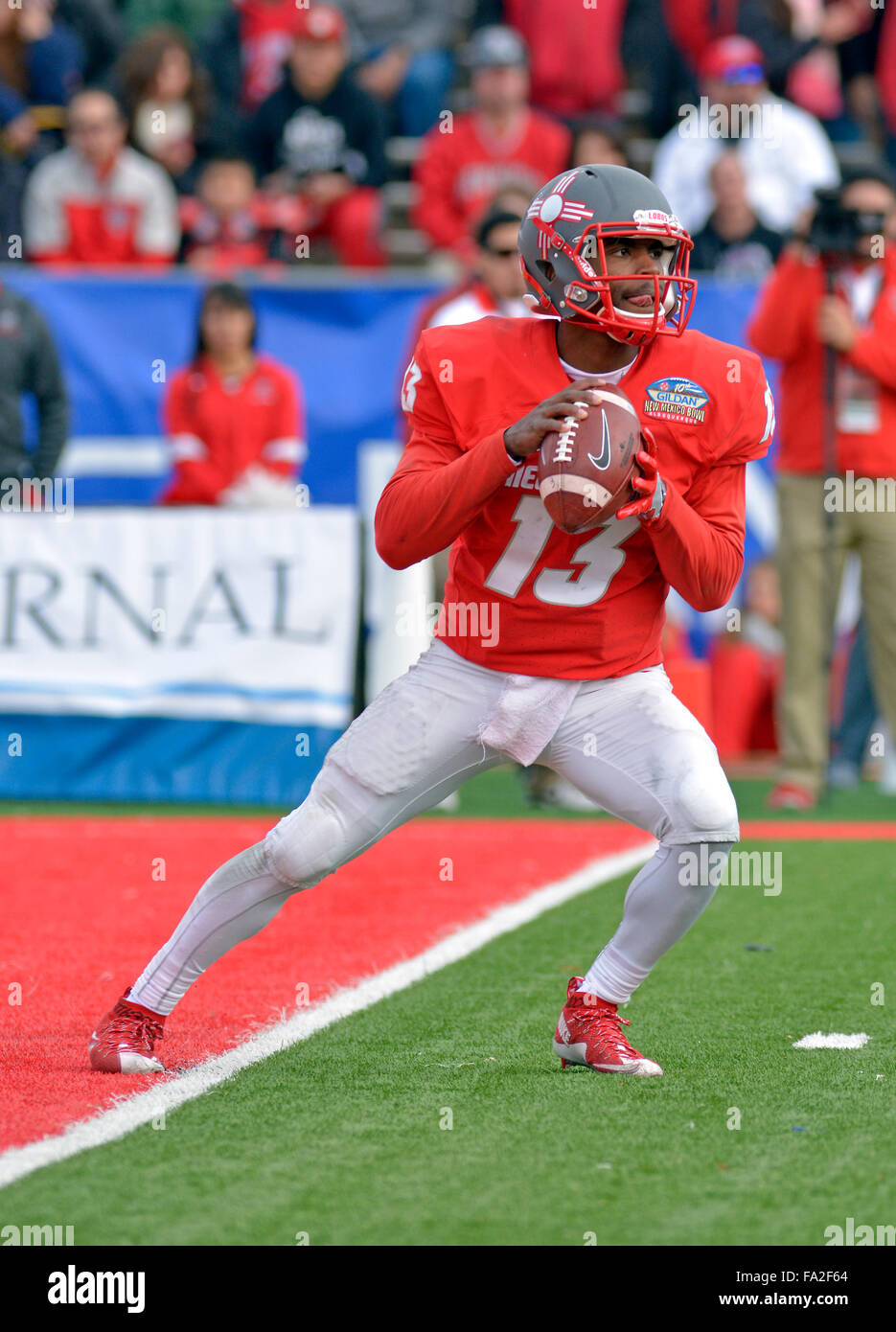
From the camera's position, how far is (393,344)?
10734 millimetres

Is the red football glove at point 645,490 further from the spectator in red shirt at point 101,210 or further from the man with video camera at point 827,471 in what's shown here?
the spectator in red shirt at point 101,210

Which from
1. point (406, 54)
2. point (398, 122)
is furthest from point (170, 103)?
point (406, 54)

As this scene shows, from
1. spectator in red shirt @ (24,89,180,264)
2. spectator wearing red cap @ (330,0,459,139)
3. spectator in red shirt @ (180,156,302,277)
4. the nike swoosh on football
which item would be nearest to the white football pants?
the nike swoosh on football

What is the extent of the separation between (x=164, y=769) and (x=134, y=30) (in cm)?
678

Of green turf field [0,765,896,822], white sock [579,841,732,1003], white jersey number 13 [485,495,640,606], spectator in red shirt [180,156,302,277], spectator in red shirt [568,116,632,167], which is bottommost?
white sock [579,841,732,1003]

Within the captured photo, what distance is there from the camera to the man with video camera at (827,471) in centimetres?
824

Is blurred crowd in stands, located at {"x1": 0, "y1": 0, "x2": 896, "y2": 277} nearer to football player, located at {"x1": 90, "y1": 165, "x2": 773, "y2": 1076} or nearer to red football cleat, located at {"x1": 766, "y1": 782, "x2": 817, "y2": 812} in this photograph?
red football cleat, located at {"x1": 766, "y1": 782, "x2": 817, "y2": 812}

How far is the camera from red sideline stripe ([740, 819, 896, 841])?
7570 mm

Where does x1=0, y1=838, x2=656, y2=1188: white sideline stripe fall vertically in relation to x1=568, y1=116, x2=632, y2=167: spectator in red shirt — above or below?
below

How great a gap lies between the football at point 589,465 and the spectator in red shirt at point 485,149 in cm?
721

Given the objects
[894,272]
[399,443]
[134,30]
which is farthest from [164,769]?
[134,30]

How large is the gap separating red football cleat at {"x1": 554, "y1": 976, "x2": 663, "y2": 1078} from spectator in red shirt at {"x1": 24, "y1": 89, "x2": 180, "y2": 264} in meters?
7.99
